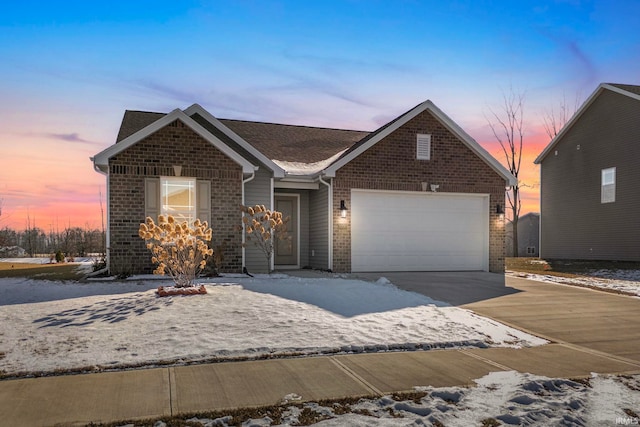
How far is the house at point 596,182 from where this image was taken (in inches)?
799

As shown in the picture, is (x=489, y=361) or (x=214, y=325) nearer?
(x=489, y=361)

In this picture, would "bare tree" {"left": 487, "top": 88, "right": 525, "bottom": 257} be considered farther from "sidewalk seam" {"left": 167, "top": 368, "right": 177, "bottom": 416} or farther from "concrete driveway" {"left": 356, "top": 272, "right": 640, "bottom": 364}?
"sidewalk seam" {"left": 167, "top": 368, "right": 177, "bottom": 416}

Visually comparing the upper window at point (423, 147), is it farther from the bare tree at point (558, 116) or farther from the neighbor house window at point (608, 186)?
the bare tree at point (558, 116)

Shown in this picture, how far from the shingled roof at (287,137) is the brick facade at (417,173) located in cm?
273

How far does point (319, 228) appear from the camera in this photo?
15562mm

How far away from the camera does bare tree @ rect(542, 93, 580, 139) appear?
106 feet

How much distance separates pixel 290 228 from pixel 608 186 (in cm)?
1474

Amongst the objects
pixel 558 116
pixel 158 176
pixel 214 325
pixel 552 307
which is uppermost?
pixel 558 116

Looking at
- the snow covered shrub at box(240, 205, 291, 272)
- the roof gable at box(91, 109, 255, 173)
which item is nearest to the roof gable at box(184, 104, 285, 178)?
the roof gable at box(91, 109, 255, 173)

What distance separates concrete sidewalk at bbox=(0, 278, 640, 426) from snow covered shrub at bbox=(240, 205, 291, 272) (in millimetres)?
6878

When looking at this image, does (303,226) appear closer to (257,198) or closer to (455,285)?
(257,198)

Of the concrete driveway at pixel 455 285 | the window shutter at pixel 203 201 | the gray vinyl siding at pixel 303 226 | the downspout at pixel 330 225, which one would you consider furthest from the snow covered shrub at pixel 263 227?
the concrete driveway at pixel 455 285

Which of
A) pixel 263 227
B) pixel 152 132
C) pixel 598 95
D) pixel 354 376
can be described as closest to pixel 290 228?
pixel 263 227

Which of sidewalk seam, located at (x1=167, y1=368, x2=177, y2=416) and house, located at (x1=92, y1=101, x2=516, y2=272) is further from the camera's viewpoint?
house, located at (x1=92, y1=101, x2=516, y2=272)
